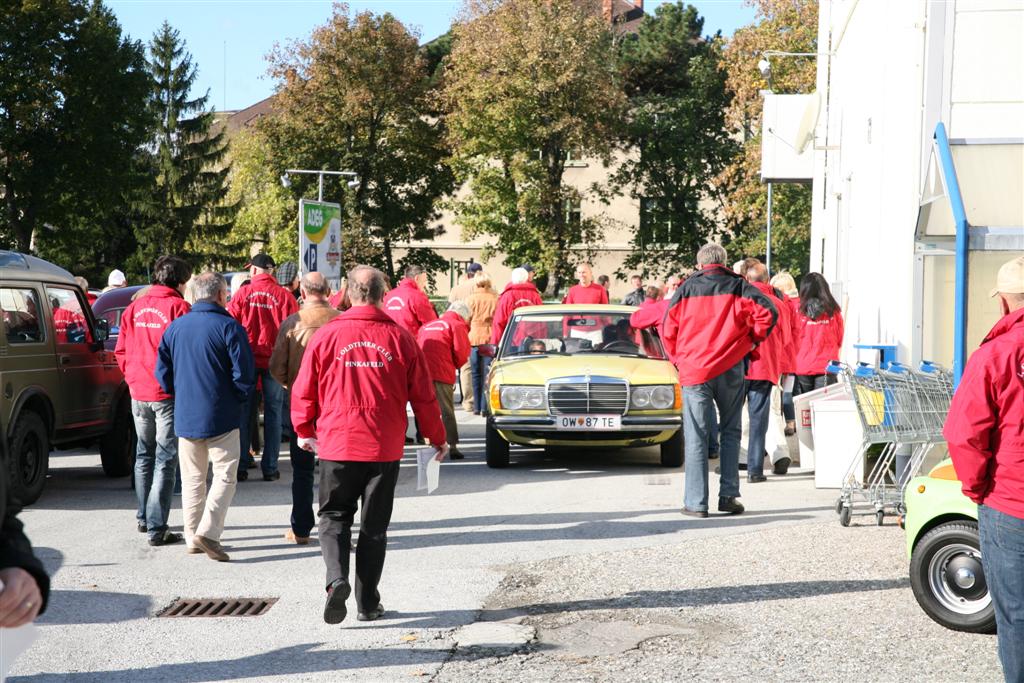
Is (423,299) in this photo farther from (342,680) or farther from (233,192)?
(233,192)

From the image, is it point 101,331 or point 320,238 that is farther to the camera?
point 320,238

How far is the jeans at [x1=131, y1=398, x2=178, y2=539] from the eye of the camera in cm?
865

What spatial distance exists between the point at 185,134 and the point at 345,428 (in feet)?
215

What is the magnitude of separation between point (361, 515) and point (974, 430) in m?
3.24

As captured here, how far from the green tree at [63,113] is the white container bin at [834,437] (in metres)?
34.2

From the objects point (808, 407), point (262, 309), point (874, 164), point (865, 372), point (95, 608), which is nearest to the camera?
point (95, 608)

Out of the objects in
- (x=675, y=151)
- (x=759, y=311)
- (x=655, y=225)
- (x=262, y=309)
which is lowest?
(x=262, y=309)

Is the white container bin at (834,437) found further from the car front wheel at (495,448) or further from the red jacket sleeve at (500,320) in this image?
the red jacket sleeve at (500,320)

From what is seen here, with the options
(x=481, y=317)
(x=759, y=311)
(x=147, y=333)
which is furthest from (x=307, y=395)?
(x=481, y=317)

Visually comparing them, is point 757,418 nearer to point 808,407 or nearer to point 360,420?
point 808,407

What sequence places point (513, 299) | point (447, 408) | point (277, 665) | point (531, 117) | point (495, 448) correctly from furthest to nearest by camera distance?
1. point (531, 117)
2. point (513, 299)
3. point (447, 408)
4. point (495, 448)
5. point (277, 665)

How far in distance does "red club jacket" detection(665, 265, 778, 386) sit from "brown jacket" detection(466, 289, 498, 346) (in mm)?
7753

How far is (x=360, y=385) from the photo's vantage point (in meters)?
6.54

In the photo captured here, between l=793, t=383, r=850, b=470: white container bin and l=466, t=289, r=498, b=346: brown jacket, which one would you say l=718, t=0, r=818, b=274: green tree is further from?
l=793, t=383, r=850, b=470: white container bin
